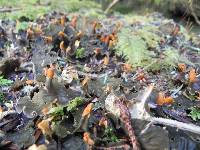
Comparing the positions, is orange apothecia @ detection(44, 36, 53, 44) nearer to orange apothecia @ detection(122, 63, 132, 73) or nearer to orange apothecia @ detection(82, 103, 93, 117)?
orange apothecia @ detection(122, 63, 132, 73)

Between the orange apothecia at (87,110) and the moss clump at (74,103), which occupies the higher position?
the orange apothecia at (87,110)

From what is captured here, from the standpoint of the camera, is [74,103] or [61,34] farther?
[61,34]

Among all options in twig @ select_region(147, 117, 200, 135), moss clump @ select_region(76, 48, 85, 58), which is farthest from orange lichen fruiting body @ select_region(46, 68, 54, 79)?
moss clump @ select_region(76, 48, 85, 58)

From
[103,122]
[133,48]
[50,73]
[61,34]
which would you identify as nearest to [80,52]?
[61,34]

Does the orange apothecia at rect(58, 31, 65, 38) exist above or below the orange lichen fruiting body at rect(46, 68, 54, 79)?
below

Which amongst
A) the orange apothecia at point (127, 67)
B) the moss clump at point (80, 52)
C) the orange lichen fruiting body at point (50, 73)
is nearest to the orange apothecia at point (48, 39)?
the moss clump at point (80, 52)

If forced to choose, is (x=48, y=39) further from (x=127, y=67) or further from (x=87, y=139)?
(x=87, y=139)

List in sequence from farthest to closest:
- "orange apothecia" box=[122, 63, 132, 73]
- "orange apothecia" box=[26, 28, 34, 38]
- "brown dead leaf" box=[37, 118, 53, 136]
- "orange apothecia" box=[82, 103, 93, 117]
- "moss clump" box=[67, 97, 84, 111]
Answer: "orange apothecia" box=[26, 28, 34, 38] < "orange apothecia" box=[122, 63, 132, 73] < "moss clump" box=[67, 97, 84, 111] < "orange apothecia" box=[82, 103, 93, 117] < "brown dead leaf" box=[37, 118, 53, 136]

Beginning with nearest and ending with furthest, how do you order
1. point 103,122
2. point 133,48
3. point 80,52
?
point 103,122, point 80,52, point 133,48

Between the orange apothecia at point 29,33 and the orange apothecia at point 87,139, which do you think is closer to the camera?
the orange apothecia at point 87,139

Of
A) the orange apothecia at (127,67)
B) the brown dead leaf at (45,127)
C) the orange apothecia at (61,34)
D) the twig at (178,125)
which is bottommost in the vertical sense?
the orange apothecia at (127,67)

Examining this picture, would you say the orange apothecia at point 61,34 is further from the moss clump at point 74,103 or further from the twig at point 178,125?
the twig at point 178,125
